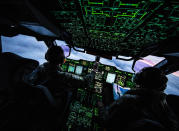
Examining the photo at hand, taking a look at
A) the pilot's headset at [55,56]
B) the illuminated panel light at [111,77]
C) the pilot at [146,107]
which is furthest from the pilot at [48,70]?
the illuminated panel light at [111,77]

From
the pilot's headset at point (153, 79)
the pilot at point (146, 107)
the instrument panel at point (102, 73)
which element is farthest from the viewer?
the instrument panel at point (102, 73)

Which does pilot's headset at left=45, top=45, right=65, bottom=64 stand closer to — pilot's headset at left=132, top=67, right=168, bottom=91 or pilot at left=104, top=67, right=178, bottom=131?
pilot at left=104, top=67, right=178, bottom=131

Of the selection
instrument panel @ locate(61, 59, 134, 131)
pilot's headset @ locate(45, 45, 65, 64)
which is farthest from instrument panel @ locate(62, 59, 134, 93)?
pilot's headset @ locate(45, 45, 65, 64)

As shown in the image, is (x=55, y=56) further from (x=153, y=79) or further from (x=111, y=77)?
(x=111, y=77)

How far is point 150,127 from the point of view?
48cm

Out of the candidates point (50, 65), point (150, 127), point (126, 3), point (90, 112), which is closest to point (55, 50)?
point (50, 65)

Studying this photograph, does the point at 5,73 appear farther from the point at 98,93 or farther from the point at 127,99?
the point at 98,93

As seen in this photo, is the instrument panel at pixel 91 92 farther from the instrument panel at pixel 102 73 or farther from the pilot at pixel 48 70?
the pilot at pixel 48 70

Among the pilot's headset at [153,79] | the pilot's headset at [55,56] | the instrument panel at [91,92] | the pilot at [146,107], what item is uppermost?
the pilot's headset at [55,56]

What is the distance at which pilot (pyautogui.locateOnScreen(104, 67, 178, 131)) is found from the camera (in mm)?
628

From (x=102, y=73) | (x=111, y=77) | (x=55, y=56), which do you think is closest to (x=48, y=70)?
(x=55, y=56)

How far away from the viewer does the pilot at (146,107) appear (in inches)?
24.7

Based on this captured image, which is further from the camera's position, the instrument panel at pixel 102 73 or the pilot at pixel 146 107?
the instrument panel at pixel 102 73

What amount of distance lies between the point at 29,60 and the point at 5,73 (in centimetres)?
26
